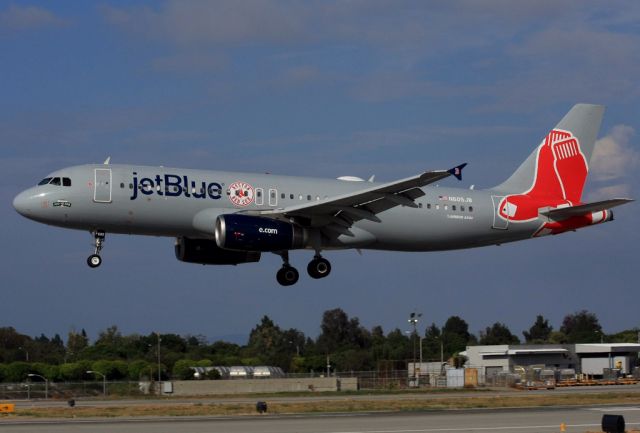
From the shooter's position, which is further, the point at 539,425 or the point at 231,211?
the point at 231,211

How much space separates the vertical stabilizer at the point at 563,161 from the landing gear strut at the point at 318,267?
10.2m

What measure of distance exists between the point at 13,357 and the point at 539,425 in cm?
8078

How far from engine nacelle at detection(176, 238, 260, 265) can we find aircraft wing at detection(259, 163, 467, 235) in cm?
418

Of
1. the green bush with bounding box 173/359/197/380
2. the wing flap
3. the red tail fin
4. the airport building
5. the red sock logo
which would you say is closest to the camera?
the wing flap

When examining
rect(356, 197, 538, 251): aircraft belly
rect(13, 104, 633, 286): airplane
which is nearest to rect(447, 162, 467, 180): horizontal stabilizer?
rect(13, 104, 633, 286): airplane

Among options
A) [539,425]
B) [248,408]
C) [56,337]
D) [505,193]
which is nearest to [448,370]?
[505,193]

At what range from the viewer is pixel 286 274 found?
2067 inches

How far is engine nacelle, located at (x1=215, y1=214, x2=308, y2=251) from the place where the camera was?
47312mm

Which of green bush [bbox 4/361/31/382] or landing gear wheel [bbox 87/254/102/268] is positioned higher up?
landing gear wheel [bbox 87/254/102/268]

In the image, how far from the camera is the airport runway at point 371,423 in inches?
1419

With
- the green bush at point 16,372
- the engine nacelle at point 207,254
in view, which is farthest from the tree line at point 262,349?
the engine nacelle at point 207,254

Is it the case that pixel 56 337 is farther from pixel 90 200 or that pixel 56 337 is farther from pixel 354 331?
pixel 90 200

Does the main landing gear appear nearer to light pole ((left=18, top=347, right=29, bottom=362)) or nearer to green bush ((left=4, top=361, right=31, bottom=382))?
green bush ((left=4, top=361, right=31, bottom=382))

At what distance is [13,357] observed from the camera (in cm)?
10825
